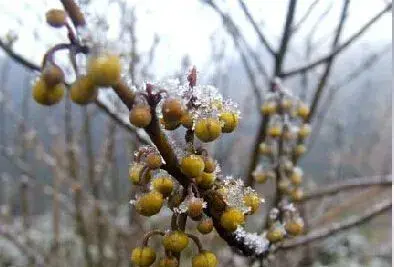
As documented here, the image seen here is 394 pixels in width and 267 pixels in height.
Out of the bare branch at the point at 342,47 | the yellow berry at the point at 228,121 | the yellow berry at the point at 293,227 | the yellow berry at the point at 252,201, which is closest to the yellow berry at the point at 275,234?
the yellow berry at the point at 293,227

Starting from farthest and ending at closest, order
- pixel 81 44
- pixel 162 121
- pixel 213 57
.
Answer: pixel 213 57 → pixel 162 121 → pixel 81 44

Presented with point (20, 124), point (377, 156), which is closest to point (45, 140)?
point (20, 124)

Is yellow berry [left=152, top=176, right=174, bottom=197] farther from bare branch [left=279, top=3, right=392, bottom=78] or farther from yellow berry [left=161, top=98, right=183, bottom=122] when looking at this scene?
bare branch [left=279, top=3, right=392, bottom=78]

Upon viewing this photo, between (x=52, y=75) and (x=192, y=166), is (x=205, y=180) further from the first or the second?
Result: (x=52, y=75)

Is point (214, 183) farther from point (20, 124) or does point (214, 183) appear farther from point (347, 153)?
point (347, 153)

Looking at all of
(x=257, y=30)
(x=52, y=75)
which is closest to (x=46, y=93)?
(x=52, y=75)

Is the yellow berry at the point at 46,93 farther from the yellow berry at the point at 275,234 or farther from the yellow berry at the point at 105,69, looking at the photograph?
the yellow berry at the point at 275,234
